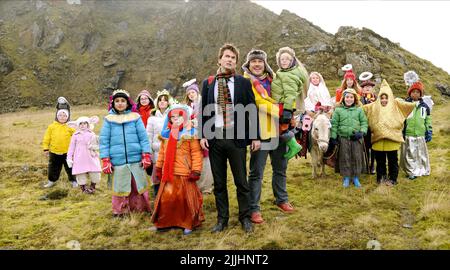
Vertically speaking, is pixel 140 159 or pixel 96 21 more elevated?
pixel 96 21

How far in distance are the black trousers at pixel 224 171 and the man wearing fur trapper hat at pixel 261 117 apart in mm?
386

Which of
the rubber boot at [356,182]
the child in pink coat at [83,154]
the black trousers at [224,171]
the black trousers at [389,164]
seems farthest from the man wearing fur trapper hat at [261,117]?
the child in pink coat at [83,154]

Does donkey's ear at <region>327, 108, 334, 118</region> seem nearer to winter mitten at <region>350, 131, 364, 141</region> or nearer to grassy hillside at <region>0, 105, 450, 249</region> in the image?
winter mitten at <region>350, 131, 364, 141</region>

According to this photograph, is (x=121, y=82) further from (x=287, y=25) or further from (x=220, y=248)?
(x=220, y=248)

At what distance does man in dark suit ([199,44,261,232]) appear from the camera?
4.94 m

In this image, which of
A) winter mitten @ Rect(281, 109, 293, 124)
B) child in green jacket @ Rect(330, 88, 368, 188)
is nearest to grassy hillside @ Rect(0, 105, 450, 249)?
child in green jacket @ Rect(330, 88, 368, 188)

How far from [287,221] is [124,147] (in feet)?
A: 10.4

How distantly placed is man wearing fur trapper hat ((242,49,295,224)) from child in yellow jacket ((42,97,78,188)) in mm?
5643

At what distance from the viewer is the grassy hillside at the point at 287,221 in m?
4.81

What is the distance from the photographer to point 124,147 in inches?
234
